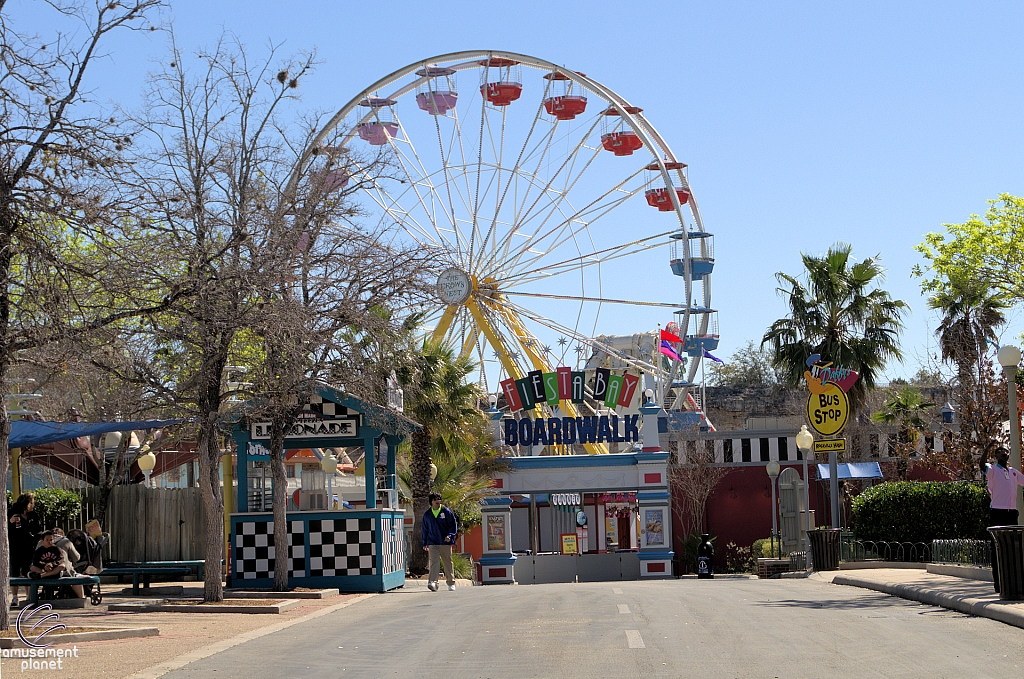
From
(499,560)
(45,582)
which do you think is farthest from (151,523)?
(499,560)

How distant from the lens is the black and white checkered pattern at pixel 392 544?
71.3 feet

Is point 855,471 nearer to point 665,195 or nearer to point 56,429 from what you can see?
point 665,195

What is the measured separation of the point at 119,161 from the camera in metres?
12.0

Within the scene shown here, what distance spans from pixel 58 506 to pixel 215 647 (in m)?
13.4

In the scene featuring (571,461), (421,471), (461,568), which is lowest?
(461,568)

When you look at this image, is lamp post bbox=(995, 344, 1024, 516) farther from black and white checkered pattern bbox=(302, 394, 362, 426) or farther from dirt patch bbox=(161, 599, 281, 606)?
black and white checkered pattern bbox=(302, 394, 362, 426)

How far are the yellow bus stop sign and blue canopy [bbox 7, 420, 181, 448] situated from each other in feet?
42.2

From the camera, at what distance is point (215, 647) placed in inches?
463

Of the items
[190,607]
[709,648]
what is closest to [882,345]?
[190,607]

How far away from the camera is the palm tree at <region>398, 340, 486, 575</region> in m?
29.3

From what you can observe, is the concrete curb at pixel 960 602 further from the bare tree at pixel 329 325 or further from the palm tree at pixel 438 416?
the palm tree at pixel 438 416

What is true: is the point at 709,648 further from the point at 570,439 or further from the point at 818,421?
the point at 570,439

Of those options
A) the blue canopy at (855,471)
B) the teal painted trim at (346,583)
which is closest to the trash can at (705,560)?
the blue canopy at (855,471)

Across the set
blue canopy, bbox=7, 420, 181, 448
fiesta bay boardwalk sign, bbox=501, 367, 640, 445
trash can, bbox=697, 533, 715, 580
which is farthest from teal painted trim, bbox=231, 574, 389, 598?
trash can, bbox=697, 533, 715, 580
